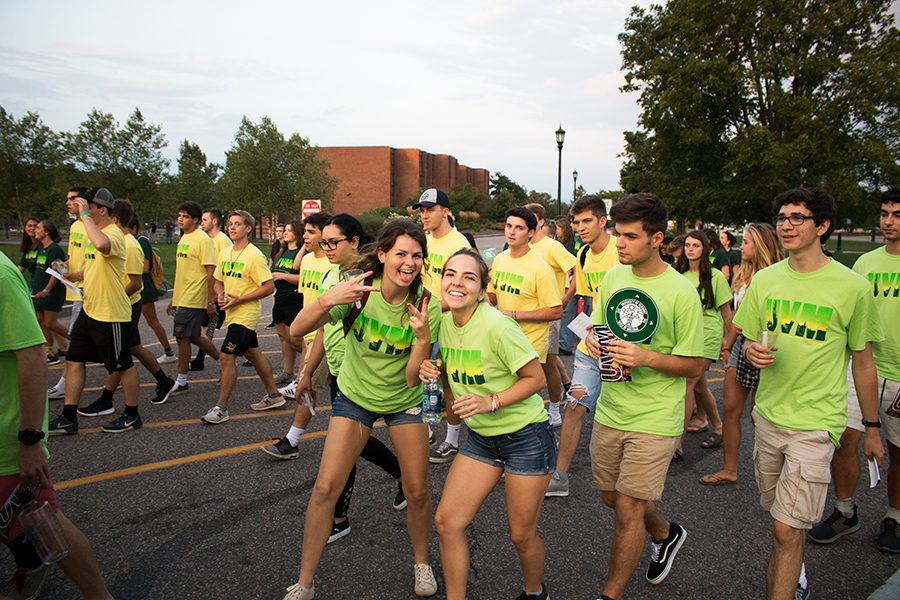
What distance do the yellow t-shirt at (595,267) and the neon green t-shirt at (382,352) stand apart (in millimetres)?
2353

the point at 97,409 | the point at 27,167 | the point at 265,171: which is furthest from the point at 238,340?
the point at 265,171

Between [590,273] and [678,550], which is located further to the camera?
[590,273]

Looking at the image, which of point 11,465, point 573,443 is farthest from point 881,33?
→ point 11,465

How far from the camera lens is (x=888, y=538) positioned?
376 cm

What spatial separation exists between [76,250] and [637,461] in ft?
22.2

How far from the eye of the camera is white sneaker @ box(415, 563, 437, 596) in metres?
3.17

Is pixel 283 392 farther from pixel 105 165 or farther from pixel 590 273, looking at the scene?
pixel 105 165

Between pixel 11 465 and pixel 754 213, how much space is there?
26.7 m

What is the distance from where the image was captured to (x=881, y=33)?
2186cm

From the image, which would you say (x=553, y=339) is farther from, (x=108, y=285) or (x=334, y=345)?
(x=108, y=285)

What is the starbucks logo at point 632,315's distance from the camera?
3.03 meters

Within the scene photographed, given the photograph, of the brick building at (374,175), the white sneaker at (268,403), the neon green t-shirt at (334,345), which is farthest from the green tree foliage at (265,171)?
the neon green t-shirt at (334,345)

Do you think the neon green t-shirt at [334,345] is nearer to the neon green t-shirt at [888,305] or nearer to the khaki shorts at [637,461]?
the khaki shorts at [637,461]

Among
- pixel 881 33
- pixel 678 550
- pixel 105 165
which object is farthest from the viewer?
pixel 105 165
